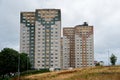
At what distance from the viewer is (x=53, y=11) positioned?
186125 mm

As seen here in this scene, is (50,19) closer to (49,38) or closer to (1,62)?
(49,38)

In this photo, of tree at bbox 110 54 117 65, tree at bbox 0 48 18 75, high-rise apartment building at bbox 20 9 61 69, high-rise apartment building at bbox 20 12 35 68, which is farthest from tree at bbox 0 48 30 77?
high-rise apartment building at bbox 20 12 35 68

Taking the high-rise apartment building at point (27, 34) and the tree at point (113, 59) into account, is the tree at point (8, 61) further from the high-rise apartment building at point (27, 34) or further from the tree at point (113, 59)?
the high-rise apartment building at point (27, 34)

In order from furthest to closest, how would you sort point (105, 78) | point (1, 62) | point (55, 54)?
point (55, 54)
point (1, 62)
point (105, 78)

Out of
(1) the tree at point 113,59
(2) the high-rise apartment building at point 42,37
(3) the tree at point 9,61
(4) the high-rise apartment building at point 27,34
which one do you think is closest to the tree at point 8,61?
(3) the tree at point 9,61

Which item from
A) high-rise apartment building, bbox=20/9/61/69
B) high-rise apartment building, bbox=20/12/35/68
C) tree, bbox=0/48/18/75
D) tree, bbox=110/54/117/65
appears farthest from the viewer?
high-rise apartment building, bbox=20/12/35/68

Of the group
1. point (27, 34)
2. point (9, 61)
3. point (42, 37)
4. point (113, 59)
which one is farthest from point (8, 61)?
point (27, 34)

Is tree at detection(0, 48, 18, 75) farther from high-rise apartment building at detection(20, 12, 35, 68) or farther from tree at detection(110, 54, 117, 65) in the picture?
high-rise apartment building at detection(20, 12, 35, 68)

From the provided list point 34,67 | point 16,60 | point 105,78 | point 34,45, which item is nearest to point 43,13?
point 34,45

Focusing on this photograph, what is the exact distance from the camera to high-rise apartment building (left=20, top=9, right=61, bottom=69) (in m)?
180

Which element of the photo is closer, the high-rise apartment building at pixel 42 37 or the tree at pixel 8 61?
the tree at pixel 8 61

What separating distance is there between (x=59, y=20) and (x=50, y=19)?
5.79m

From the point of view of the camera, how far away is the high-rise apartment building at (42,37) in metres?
180

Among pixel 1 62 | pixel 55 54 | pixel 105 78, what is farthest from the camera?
pixel 55 54
